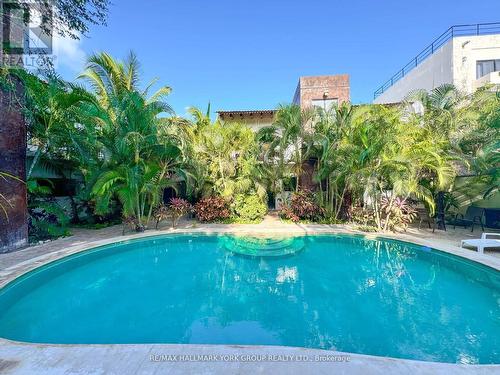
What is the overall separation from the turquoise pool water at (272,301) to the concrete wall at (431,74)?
15.8 meters

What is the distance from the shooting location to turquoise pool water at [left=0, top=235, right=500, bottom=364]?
4.33m

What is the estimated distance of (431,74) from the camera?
62.1 feet

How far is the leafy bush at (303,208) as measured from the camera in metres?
13.6

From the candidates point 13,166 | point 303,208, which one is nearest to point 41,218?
point 13,166

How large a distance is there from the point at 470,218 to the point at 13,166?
735 inches

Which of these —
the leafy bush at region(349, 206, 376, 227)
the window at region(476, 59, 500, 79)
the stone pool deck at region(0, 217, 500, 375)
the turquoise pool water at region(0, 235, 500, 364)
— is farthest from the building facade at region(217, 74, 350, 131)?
the stone pool deck at region(0, 217, 500, 375)

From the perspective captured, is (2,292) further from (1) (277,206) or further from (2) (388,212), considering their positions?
(1) (277,206)

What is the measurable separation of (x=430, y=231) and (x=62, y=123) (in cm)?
1588

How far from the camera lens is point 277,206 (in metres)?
18.5

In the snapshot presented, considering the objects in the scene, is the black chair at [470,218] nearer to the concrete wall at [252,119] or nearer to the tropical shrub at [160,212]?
the tropical shrub at [160,212]

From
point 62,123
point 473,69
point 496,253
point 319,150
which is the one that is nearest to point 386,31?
point 473,69

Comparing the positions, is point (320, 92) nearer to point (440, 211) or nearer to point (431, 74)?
point (431, 74)

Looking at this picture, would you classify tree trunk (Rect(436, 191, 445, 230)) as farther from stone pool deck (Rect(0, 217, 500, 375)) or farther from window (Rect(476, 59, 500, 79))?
window (Rect(476, 59, 500, 79))

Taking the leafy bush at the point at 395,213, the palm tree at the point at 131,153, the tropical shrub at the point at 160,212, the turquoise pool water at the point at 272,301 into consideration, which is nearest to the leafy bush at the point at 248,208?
the tropical shrub at the point at 160,212
